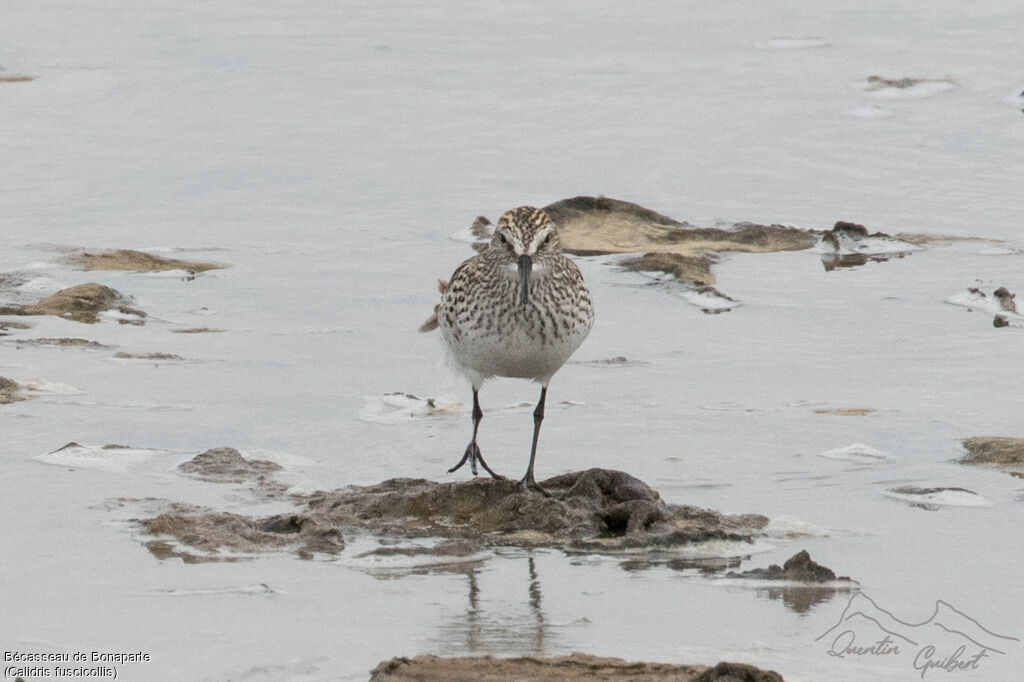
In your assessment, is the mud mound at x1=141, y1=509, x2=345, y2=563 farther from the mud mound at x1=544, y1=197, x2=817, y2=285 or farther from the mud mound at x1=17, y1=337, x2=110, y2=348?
the mud mound at x1=544, y1=197, x2=817, y2=285

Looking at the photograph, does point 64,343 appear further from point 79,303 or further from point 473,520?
point 473,520

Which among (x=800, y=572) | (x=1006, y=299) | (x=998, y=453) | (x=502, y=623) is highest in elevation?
(x=1006, y=299)

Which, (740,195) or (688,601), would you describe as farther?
(740,195)

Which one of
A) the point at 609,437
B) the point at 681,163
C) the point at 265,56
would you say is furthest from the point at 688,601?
the point at 265,56

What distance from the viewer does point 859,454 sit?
7.82m

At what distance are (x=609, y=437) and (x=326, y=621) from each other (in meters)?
2.91

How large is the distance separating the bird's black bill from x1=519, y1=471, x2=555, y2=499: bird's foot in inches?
29.1

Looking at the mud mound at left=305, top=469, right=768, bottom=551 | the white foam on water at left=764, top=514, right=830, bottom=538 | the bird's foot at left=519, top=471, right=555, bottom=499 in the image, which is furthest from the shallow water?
the bird's foot at left=519, top=471, right=555, bottom=499

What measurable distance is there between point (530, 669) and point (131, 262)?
279 inches

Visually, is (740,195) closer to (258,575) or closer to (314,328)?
(314,328)

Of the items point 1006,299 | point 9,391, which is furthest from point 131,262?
point 1006,299

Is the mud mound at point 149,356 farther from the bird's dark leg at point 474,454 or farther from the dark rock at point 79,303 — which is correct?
the bird's dark leg at point 474,454

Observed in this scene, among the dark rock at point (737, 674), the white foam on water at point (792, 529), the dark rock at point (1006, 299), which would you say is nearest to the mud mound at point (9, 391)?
the white foam on water at point (792, 529)

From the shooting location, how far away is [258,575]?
19.5 feet
